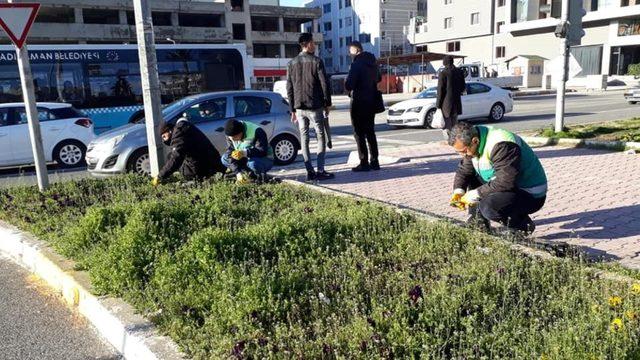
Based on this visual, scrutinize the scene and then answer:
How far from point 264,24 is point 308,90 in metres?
61.5

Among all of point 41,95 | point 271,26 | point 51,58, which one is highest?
point 271,26

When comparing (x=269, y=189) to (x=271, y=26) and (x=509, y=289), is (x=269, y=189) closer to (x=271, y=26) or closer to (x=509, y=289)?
(x=509, y=289)

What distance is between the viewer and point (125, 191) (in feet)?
22.5

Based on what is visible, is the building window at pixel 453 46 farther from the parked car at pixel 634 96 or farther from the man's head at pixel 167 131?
the man's head at pixel 167 131

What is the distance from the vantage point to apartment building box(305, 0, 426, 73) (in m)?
76.8

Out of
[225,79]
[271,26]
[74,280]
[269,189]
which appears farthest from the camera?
[271,26]

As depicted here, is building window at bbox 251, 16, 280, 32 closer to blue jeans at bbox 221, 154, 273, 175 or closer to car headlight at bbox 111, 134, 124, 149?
car headlight at bbox 111, 134, 124, 149

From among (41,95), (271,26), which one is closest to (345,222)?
(41,95)

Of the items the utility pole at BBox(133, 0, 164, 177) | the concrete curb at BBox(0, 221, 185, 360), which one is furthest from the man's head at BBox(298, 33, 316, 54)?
the concrete curb at BBox(0, 221, 185, 360)

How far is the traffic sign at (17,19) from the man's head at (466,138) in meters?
6.08

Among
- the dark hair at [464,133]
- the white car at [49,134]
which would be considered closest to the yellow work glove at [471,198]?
the dark hair at [464,133]

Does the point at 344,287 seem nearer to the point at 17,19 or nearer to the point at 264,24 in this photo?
the point at 17,19

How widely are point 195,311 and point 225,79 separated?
1551cm

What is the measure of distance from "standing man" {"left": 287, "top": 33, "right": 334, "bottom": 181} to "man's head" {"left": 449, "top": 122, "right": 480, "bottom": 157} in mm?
3509
